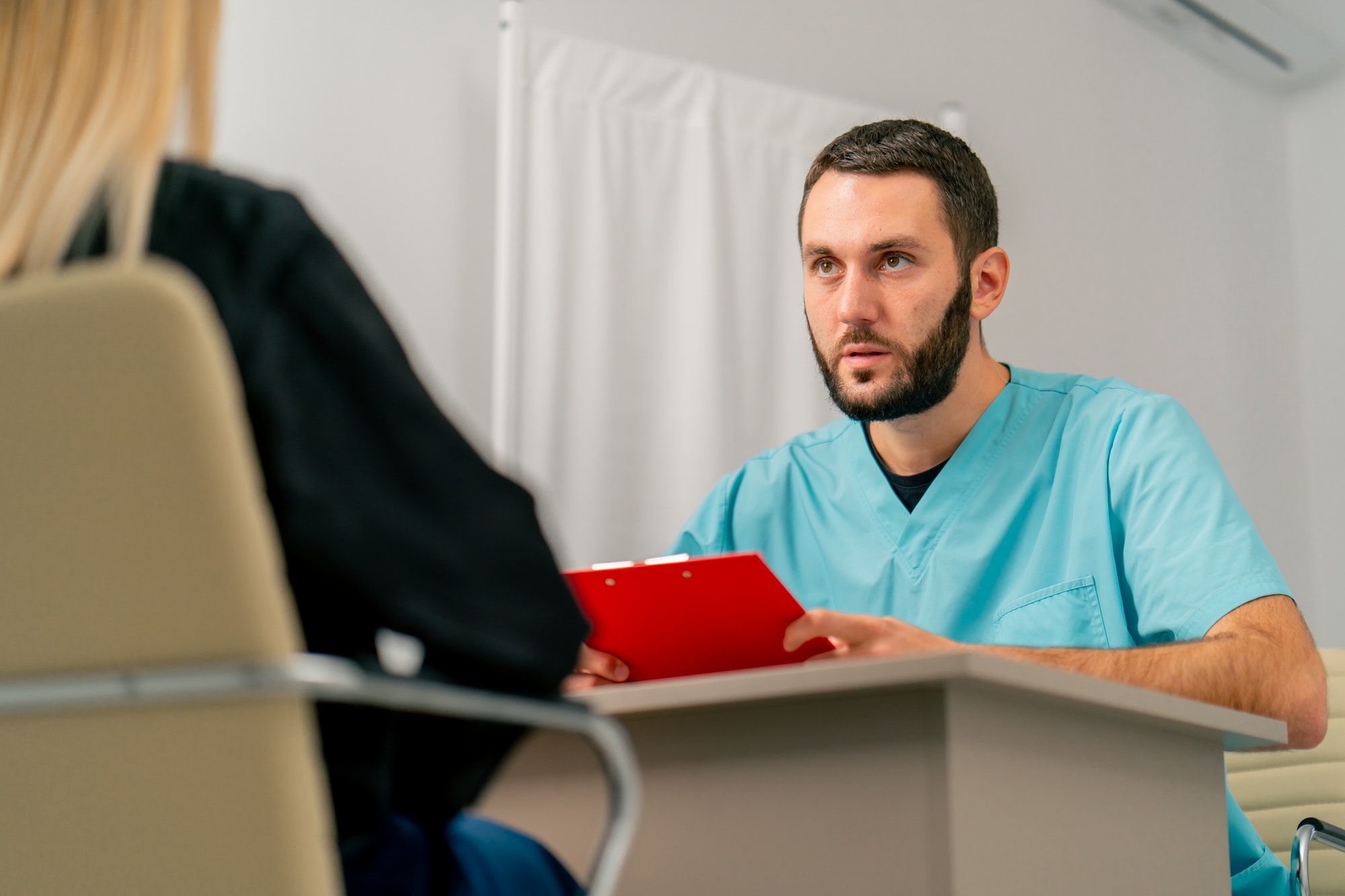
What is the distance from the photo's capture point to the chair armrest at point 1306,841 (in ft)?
4.31

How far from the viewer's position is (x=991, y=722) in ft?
2.68

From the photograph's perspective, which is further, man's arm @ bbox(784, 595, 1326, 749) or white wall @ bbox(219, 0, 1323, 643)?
white wall @ bbox(219, 0, 1323, 643)

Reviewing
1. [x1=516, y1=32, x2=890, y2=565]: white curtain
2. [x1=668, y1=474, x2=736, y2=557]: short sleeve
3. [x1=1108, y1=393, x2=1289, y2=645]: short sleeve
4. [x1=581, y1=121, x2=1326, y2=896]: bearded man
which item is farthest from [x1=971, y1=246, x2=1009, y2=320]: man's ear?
[x1=516, y1=32, x2=890, y2=565]: white curtain

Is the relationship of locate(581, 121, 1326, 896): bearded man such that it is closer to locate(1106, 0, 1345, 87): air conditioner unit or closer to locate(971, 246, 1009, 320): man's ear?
locate(971, 246, 1009, 320): man's ear

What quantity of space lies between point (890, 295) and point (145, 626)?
4.68ft

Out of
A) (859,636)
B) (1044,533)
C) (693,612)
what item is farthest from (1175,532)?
(693,612)

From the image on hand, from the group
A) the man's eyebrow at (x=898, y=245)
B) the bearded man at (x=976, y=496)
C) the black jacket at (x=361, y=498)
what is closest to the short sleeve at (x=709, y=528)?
the bearded man at (x=976, y=496)

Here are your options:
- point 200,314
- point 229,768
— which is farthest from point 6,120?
point 229,768

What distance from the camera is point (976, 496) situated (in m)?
1.65

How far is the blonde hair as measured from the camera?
59 cm

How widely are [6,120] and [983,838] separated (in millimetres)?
683

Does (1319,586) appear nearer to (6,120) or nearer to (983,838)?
(983,838)

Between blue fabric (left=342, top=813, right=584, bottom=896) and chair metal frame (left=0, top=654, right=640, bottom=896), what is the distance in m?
0.07

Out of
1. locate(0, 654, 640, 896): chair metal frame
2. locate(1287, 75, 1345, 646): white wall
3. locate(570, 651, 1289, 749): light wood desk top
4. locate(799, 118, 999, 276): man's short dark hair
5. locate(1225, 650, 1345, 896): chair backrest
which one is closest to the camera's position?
locate(0, 654, 640, 896): chair metal frame
